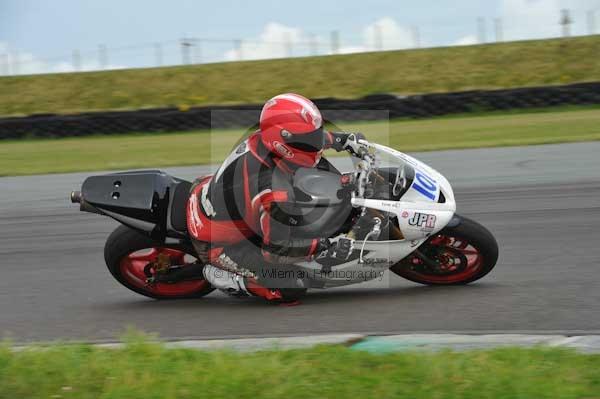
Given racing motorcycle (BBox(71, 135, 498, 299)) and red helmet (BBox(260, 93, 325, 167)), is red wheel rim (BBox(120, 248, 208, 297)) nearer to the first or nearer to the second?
racing motorcycle (BBox(71, 135, 498, 299))

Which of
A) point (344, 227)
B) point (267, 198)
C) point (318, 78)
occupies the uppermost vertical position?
point (318, 78)

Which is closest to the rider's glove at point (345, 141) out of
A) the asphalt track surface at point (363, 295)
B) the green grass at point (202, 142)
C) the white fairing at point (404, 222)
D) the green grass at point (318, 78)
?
the white fairing at point (404, 222)

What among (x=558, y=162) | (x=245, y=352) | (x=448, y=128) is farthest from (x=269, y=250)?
(x=448, y=128)

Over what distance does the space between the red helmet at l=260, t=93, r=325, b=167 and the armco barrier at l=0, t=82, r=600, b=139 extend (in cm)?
1270

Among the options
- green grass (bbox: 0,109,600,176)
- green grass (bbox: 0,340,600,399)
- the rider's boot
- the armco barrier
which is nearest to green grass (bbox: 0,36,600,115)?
the armco barrier

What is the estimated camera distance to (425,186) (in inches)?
226

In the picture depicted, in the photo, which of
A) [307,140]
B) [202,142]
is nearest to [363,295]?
[307,140]

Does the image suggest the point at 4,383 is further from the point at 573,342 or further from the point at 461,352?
the point at 573,342

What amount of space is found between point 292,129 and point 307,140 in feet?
0.42

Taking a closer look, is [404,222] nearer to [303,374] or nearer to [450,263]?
[450,263]

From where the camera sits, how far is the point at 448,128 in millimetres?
17547

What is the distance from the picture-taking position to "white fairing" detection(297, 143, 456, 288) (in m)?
5.68

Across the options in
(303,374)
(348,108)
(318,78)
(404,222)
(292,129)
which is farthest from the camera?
(318,78)

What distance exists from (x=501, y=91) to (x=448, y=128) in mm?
2449
